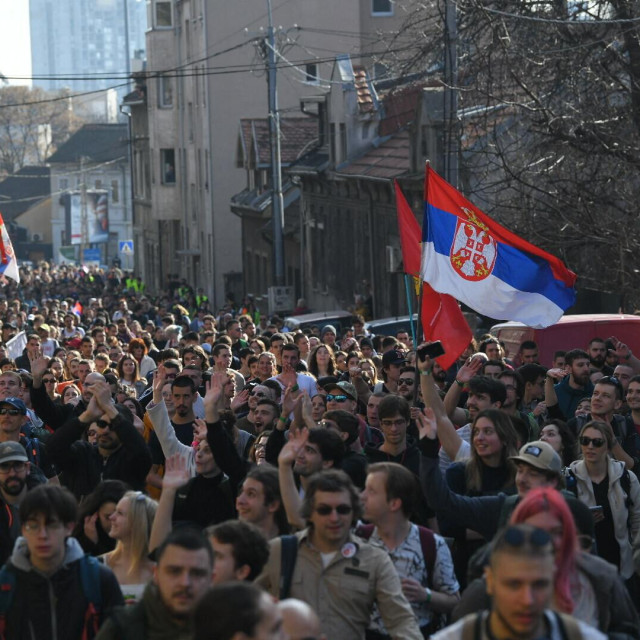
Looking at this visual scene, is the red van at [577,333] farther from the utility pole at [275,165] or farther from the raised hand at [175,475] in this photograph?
the utility pole at [275,165]

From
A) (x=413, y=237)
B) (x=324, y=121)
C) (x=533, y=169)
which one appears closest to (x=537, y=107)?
(x=533, y=169)

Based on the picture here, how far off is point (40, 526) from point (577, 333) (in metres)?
12.6

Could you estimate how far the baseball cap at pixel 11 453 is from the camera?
25.7 ft

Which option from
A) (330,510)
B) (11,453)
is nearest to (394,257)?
(11,453)

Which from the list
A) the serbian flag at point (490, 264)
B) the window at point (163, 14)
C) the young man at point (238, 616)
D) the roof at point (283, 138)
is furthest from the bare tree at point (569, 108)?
the window at point (163, 14)

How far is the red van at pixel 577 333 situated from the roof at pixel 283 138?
89.7 ft

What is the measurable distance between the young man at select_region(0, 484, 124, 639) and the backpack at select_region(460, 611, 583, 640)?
5.84ft

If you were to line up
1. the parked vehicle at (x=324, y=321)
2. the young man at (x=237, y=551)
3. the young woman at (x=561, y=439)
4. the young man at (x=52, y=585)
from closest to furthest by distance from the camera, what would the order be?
the young man at (x=237, y=551)
the young man at (x=52, y=585)
the young woman at (x=561, y=439)
the parked vehicle at (x=324, y=321)

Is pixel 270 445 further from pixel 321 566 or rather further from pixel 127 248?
pixel 127 248

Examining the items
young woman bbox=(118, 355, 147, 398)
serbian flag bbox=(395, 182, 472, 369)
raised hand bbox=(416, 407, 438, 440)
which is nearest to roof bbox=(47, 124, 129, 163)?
young woman bbox=(118, 355, 147, 398)

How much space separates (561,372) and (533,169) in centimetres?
831

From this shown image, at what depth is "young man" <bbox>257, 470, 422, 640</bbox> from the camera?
5.95 metres

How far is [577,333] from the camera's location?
58.6 ft

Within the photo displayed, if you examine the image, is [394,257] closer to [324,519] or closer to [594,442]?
[594,442]
